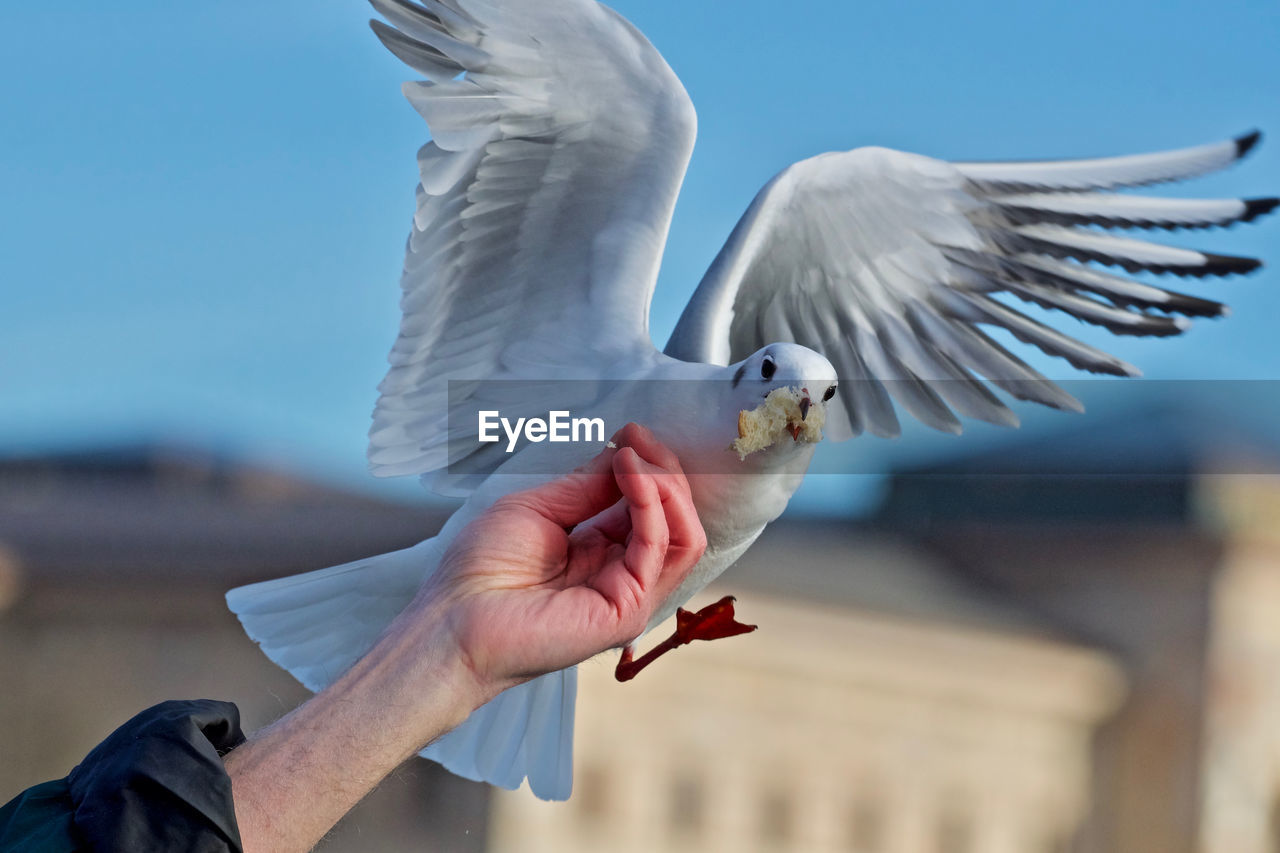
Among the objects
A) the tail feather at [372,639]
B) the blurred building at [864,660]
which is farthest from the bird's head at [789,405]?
the blurred building at [864,660]

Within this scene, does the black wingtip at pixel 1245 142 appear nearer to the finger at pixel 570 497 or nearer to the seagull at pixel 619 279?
the seagull at pixel 619 279

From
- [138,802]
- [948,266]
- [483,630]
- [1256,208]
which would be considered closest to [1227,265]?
[1256,208]

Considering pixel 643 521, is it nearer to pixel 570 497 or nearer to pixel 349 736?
pixel 570 497

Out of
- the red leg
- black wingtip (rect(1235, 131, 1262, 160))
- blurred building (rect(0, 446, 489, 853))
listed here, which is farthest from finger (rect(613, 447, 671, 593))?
blurred building (rect(0, 446, 489, 853))

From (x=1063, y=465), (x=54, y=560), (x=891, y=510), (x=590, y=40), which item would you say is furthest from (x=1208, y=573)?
(x=590, y=40)

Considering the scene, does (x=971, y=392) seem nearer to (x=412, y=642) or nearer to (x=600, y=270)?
(x=600, y=270)
